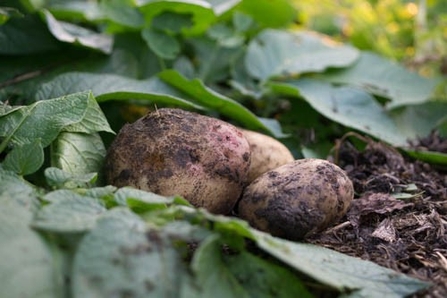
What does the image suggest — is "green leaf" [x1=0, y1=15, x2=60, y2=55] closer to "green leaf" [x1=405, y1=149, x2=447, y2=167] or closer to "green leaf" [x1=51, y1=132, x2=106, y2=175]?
"green leaf" [x1=51, y1=132, x2=106, y2=175]

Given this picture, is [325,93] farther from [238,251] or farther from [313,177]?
[238,251]

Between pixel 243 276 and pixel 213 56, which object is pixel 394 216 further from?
pixel 213 56

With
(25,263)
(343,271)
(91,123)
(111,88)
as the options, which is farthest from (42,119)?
(343,271)

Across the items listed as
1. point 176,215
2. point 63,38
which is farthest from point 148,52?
point 176,215

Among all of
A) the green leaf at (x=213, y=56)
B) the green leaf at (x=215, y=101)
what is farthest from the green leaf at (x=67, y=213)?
the green leaf at (x=213, y=56)

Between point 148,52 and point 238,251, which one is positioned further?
point 148,52

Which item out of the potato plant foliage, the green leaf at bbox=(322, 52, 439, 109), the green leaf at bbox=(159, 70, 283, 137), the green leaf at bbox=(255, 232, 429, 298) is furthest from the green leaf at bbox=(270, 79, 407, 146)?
the green leaf at bbox=(255, 232, 429, 298)
